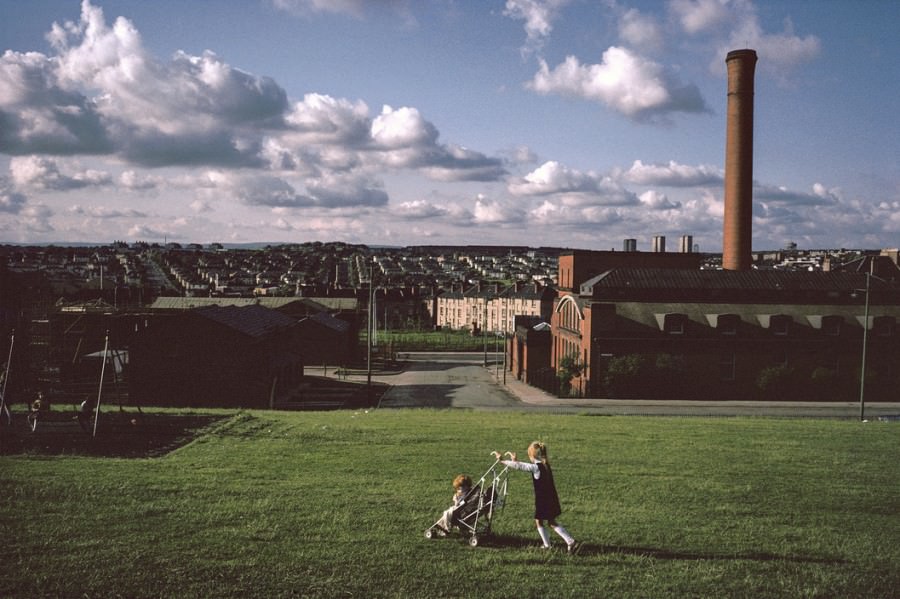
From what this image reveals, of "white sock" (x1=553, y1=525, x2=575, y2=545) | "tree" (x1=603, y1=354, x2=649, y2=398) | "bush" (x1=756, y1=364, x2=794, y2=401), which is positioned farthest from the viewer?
"bush" (x1=756, y1=364, x2=794, y2=401)

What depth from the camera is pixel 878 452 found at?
20.4m

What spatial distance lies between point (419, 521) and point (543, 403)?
3449 centimetres

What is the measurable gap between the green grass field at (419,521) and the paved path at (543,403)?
838 inches

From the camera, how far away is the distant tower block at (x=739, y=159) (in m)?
61.1

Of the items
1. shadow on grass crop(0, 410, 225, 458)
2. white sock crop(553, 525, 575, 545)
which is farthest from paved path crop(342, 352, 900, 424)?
white sock crop(553, 525, 575, 545)

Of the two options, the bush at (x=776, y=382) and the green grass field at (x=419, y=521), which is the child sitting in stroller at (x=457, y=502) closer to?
the green grass field at (x=419, y=521)

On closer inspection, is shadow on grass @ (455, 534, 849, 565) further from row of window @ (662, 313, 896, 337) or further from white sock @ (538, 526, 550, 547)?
row of window @ (662, 313, 896, 337)

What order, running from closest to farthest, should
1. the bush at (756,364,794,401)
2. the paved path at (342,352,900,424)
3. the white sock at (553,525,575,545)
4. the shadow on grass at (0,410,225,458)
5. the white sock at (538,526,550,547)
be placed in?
the white sock at (553,525,575,545)
the white sock at (538,526,550,547)
the shadow on grass at (0,410,225,458)
the paved path at (342,352,900,424)
the bush at (756,364,794,401)

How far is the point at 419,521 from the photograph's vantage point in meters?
12.4

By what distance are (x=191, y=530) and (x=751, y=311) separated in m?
46.7

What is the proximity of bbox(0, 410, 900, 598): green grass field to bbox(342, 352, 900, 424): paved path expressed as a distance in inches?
838

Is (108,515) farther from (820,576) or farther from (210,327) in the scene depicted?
(210,327)

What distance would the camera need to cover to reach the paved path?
41344mm

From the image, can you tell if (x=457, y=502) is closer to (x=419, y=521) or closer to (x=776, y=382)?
(x=419, y=521)
